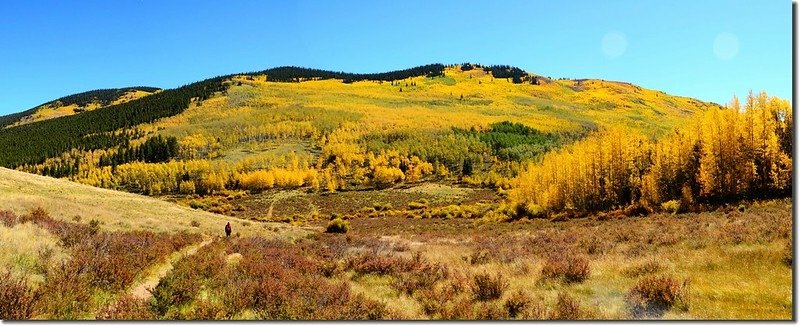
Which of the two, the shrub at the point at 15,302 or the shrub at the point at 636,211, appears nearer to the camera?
the shrub at the point at 15,302

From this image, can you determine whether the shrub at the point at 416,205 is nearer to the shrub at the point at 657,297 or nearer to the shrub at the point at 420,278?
the shrub at the point at 420,278

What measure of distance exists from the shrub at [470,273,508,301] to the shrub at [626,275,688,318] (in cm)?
305

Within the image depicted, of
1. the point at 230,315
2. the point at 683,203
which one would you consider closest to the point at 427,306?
the point at 230,315

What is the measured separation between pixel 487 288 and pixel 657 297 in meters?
3.99

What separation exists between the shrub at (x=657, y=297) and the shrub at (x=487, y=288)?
3.05 m

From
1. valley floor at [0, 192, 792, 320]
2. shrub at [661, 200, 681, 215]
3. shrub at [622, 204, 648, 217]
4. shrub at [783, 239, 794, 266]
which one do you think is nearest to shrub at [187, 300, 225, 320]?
valley floor at [0, 192, 792, 320]

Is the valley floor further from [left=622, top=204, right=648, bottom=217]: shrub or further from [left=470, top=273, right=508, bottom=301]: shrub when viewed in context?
[left=622, top=204, right=648, bottom=217]: shrub

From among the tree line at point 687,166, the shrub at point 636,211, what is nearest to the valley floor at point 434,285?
the shrub at point 636,211

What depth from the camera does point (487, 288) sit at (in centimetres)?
Answer: 1250

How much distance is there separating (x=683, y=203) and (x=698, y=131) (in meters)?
19.4

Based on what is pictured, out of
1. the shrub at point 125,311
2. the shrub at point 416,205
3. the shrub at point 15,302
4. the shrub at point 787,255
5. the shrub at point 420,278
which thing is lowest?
the shrub at point 416,205

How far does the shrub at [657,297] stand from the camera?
10.4 m

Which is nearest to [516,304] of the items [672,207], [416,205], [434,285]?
[434,285]

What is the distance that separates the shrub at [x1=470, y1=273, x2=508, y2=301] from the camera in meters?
12.3
